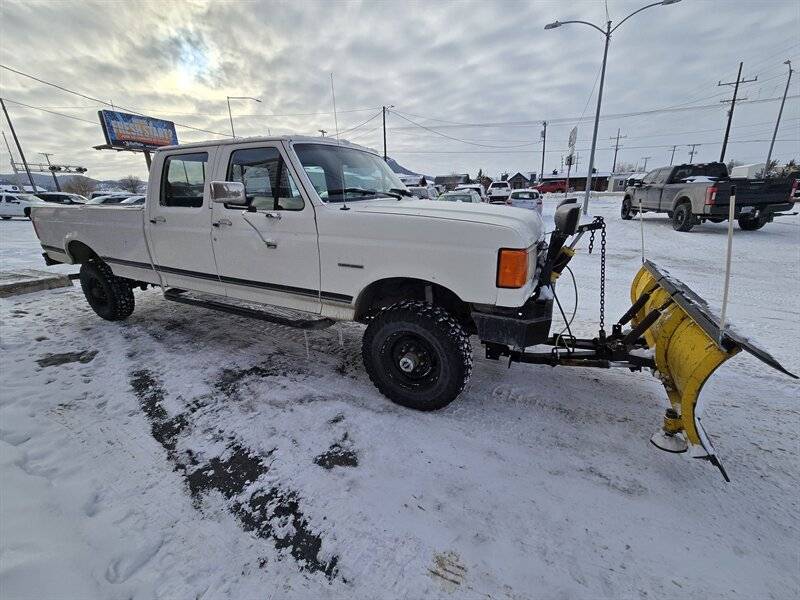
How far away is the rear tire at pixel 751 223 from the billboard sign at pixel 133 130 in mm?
34432

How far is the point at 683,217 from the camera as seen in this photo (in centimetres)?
1080

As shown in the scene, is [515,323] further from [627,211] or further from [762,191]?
[627,211]

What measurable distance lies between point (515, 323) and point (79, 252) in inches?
234

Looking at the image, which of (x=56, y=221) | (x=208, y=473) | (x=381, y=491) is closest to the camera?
(x=381, y=491)

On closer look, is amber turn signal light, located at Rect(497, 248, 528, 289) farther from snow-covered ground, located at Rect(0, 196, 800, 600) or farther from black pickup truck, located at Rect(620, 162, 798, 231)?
black pickup truck, located at Rect(620, 162, 798, 231)

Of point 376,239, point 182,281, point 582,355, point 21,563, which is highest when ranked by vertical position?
point 376,239

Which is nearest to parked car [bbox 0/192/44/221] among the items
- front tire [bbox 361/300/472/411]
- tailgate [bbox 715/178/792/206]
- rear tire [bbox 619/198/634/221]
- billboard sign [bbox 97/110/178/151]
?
billboard sign [bbox 97/110/178/151]

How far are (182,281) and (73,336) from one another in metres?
1.67

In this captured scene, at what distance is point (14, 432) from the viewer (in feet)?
8.98

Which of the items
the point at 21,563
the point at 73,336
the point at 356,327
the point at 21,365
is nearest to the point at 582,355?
the point at 356,327

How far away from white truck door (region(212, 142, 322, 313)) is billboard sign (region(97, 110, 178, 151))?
104 ft

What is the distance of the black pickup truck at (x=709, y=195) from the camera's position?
9.25m

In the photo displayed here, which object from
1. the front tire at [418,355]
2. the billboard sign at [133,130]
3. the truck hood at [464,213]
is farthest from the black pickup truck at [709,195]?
the billboard sign at [133,130]

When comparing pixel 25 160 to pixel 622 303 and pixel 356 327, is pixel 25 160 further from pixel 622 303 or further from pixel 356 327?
pixel 622 303
